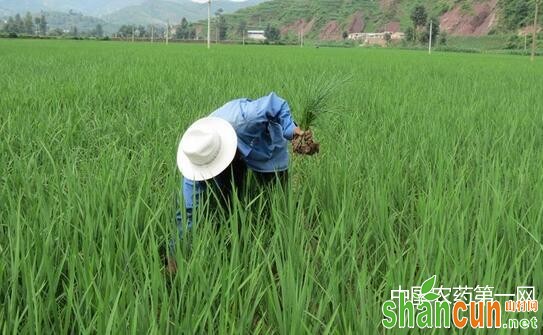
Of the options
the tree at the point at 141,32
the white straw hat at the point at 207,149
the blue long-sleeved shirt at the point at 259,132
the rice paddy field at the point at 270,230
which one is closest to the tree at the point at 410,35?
the tree at the point at 141,32

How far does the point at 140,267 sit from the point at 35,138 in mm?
1575

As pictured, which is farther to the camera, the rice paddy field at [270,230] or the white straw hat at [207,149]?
the white straw hat at [207,149]

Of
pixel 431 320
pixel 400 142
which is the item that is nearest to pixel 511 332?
pixel 431 320

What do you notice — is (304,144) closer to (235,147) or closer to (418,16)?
(235,147)

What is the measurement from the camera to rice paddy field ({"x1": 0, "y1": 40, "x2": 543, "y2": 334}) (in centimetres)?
99

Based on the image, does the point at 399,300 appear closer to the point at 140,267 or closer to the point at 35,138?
the point at 140,267

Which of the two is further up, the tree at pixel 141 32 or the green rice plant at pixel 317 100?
the tree at pixel 141 32

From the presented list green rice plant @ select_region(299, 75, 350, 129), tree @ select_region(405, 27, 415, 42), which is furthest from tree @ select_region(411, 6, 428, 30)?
green rice plant @ select_region(299, 75, 350, 129)

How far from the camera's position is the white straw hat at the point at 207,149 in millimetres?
1289

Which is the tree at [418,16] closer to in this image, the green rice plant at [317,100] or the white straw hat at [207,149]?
the green rice plant at [317,100]

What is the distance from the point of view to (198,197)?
57.1 inches

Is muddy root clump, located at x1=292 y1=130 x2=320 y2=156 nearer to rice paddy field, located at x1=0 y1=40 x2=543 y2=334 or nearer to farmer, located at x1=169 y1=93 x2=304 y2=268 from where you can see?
farmer, located at x1=169 y1=93 x2=304 y2=268

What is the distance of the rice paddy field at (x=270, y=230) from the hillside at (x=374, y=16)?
41.3 m

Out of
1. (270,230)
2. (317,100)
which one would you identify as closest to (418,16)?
(317,100)
